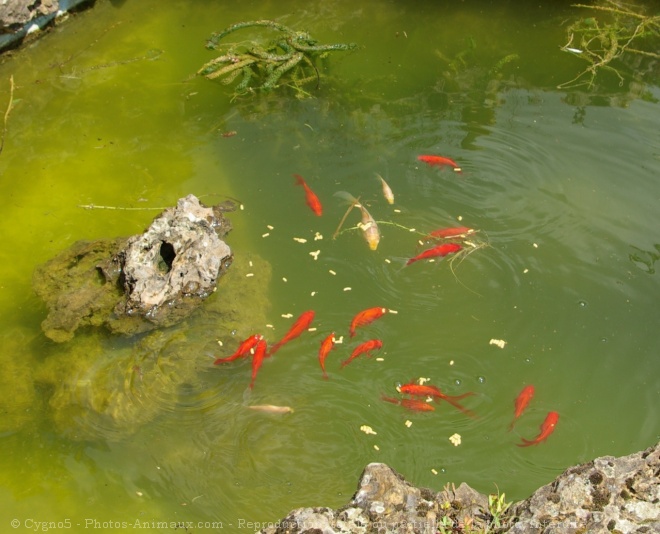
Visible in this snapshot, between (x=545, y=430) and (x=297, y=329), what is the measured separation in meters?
1.69

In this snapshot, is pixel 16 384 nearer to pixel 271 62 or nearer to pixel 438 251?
pixel 438 251

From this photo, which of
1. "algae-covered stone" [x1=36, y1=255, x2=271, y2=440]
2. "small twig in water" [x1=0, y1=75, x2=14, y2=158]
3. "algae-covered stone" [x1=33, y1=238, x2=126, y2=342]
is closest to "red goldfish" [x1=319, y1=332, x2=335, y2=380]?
"algae-covered stone" [x1=36, y1=255, x2=271, y2=440]

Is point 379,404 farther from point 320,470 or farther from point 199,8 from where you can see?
point 199,8

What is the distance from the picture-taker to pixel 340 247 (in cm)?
497

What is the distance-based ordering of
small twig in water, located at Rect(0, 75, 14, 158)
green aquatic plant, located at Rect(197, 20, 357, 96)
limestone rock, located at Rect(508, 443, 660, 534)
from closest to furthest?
limestone rock, located at Rect(508, 443, 660, 534)
small twig in water, located at Rect(0, 75, 14, 158)
green aquatic plant, located at Rect(197, 20, 357, 96)

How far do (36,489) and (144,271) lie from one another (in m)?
1.46

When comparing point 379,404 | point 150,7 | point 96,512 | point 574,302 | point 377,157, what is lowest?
point 96,512

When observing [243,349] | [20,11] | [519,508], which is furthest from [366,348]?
[20,11]

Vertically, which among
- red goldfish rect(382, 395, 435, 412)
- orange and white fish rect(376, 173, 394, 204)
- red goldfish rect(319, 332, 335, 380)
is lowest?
red goldfish rect(382, 395, 435, 412)

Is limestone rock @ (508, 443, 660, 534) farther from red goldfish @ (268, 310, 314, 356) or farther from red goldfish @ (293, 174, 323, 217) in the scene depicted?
red goldfish @ (293, 174, 323, 217)

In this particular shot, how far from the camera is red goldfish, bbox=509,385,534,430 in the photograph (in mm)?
4105

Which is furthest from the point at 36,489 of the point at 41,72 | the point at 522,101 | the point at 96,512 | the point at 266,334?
the point at 522,101

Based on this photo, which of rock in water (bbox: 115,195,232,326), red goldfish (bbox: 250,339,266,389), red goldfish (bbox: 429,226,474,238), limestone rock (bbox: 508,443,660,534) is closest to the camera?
limestone rock (bbox: 508,443,660,534)

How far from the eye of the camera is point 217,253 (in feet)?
15.2
